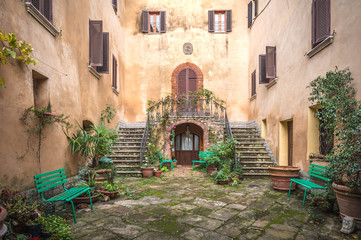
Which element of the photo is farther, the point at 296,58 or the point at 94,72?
the point at 94,72

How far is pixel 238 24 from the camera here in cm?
1172

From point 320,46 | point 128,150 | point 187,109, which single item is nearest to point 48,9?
point 128,150

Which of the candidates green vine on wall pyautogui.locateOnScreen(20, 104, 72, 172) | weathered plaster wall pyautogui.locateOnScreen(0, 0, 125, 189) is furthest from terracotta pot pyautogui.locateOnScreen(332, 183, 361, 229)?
green vine on wall pyautogui.locateOnScreen(20, 104, 72, 172)

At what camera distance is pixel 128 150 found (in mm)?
8562

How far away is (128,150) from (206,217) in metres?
5.42

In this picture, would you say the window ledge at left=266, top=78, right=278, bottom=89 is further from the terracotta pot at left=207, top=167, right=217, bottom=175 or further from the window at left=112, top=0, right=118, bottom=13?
the window at left=112, top=0, right=118, bottom=13

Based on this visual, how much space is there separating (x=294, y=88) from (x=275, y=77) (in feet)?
5.01

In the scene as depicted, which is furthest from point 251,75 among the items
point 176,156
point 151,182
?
point 151,182

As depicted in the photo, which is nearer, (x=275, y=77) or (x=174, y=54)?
(x=275, y=77)

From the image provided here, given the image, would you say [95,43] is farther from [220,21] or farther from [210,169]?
[220,21]

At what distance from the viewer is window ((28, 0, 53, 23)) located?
4258mm

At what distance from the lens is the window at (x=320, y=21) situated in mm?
4727

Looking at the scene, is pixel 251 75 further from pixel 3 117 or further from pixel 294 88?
pixel 3 117

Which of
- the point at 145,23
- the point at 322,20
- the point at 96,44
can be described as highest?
the point at 145,23
